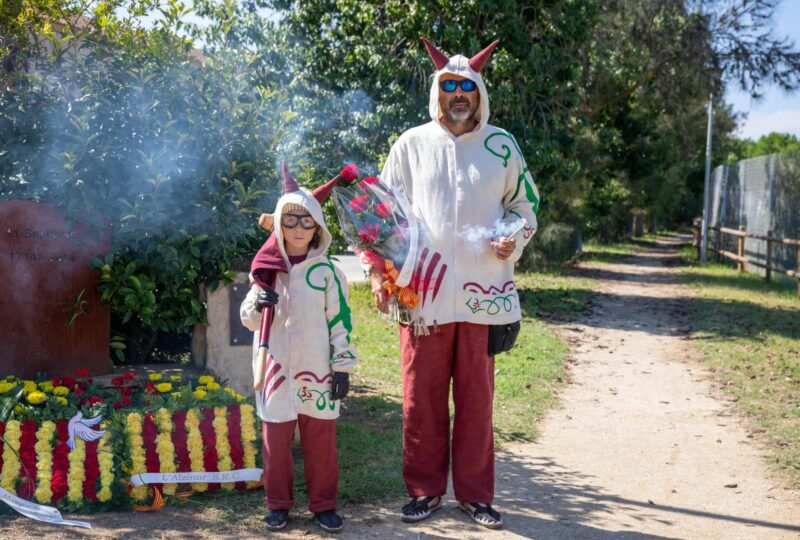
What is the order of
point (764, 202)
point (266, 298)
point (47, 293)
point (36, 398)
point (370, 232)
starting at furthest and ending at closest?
point (764, 202) < point (47, 293) < point (36, 398) < point (370, 232) < point (266, 298)

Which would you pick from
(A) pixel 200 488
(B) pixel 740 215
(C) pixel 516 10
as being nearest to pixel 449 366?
(A) pixel 200 488

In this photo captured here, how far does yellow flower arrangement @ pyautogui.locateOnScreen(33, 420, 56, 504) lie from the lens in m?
4.06

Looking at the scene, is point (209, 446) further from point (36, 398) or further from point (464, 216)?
point (464, 216)

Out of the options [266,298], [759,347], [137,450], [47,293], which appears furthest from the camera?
[759,347]

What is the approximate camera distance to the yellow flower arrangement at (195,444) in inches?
170

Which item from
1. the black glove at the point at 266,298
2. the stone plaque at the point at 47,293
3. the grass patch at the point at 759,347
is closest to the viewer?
the black glove at the point at 266,298

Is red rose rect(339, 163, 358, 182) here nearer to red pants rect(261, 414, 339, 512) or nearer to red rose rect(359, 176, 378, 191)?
red rose rect(359, 176, 378, 191)

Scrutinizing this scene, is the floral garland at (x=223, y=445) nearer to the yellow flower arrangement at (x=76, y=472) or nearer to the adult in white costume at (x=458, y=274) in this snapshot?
the yellow flower arrangement at (x=76, y=472)

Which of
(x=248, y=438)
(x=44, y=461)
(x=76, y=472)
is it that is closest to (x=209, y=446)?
(x=248, y=438)

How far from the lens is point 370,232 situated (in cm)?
400

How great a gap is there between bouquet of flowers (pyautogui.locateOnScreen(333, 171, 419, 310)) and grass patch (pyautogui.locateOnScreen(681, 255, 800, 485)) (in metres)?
2.77

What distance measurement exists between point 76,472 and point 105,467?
14 centimetres

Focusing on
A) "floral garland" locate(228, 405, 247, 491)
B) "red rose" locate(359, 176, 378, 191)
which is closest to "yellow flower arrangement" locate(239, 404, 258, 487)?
"floral garland" locate(228, 405, 247, 491)

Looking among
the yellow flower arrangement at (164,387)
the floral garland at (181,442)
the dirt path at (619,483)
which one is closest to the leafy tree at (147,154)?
the yellow flower arrangement at (164,387)
